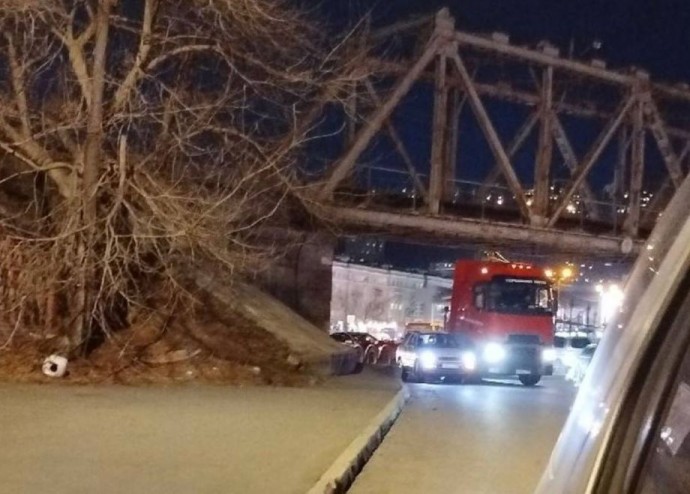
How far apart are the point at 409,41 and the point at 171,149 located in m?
21.7

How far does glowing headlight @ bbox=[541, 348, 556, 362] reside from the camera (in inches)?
1293

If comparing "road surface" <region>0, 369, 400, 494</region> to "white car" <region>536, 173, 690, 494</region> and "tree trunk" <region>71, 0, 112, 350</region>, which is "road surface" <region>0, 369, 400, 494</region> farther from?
"white car" <region>536, 173, 690, 494</region>

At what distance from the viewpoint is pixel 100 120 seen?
19969 mm

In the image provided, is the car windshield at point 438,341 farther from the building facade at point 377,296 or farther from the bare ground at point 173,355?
the building facade at point 377,296

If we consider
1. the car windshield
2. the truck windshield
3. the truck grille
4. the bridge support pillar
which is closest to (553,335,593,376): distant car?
the truck grille

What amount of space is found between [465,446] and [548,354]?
61.2ft

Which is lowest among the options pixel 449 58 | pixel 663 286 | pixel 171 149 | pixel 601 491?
pixel 601 491

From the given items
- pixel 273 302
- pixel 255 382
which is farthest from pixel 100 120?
pixel 273 302

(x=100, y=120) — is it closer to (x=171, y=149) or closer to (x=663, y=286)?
(x=171, y=149)

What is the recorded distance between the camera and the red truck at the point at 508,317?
32656mm

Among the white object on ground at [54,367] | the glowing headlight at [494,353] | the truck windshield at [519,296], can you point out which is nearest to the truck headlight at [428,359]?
the glowing headlight at [494,353]

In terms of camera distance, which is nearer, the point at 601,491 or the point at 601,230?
the point at 601,491

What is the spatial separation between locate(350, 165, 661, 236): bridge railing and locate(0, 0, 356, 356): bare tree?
15.7 meters

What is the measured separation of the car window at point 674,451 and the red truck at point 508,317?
31.0 metres
